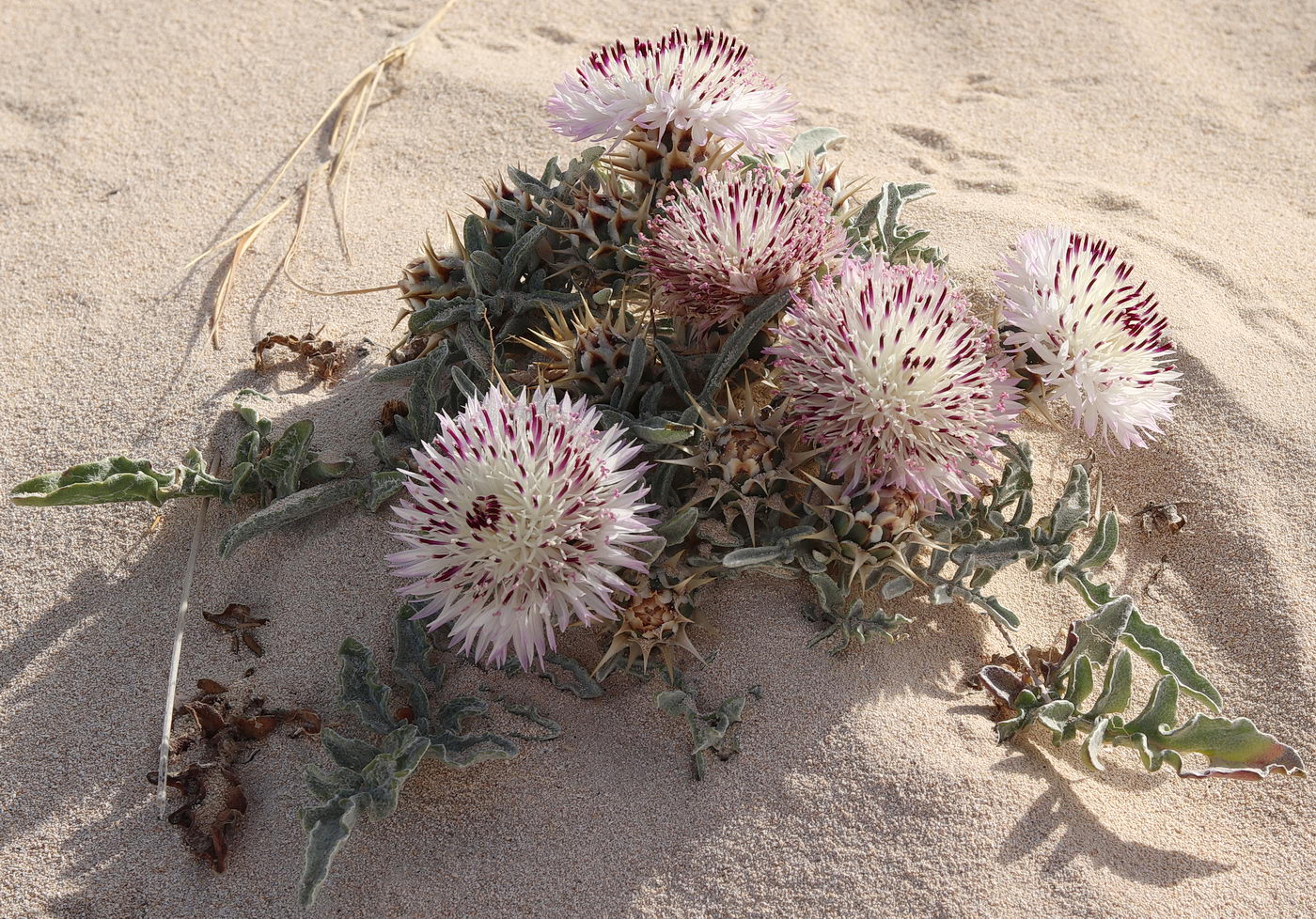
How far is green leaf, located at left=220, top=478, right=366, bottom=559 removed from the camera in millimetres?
2709

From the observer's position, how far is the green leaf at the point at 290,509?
2709 millimetres

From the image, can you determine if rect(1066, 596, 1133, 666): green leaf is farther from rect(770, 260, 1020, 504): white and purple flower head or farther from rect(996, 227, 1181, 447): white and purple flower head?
rect(770, 260, 1020, 504): white and purple flower head

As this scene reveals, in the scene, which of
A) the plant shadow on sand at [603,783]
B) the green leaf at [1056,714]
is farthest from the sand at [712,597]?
the green leaf at [1056,714]

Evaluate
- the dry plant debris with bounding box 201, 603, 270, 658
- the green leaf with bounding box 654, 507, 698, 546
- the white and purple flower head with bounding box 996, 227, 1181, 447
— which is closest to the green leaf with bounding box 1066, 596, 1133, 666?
the white and purple flower head with bounding box 996, 227, 1181, 447

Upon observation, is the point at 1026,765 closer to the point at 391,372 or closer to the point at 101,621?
the point at 391,372

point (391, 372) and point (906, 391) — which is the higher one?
point (906, 391)

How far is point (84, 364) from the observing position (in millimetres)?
3467

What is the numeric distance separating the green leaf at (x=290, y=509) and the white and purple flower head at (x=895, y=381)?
1272 mm

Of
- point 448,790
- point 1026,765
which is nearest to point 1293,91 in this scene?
point 1026,765

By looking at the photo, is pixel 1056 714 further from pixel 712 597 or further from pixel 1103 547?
pixel 712 597

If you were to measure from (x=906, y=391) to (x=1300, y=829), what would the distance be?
53.2 inches

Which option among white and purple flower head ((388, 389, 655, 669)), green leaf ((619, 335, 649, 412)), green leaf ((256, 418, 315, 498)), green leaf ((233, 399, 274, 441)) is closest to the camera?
white and purple flower head ((388, 389, 655, 669))

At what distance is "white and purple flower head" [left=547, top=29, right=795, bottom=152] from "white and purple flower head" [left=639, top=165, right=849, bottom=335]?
10.8 inches

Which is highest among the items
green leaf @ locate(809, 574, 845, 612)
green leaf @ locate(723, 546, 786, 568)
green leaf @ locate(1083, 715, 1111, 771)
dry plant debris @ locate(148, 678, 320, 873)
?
green leaf @ locate(723, 546, 786, 568)
